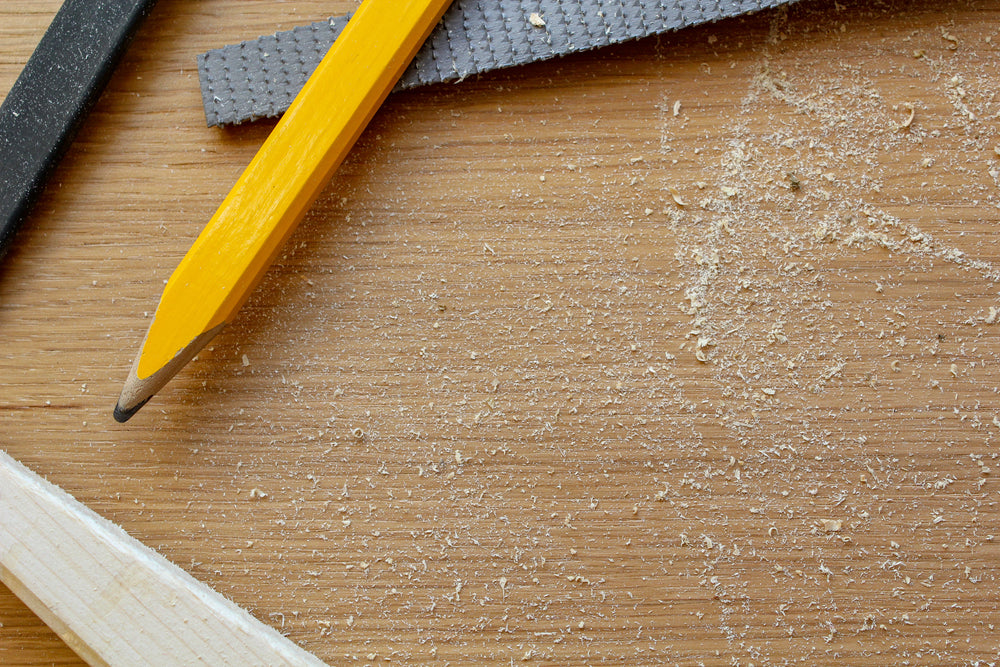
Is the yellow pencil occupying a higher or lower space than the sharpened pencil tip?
higher

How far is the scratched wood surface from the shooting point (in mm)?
500

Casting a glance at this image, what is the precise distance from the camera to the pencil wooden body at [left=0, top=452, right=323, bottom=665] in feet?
1.53

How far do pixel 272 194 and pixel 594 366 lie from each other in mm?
267

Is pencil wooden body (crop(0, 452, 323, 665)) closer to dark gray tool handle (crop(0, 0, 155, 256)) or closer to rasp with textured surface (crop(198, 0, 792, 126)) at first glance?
dark gray tool handle (crop(0, 0, 155, 256))

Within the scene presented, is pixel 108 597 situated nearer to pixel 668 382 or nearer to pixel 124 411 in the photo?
pixel 124 411

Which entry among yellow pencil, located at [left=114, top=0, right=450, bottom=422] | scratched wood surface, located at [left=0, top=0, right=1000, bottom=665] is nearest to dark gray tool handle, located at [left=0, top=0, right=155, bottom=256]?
scratched wood surface, located at [left=0, top=0, right=1000, bottom=665]

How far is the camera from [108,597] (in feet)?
1.55

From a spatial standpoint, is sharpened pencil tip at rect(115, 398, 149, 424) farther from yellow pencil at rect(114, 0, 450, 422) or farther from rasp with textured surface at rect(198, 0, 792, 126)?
rasp with textured surface at rect(198, 0, 792, 126)

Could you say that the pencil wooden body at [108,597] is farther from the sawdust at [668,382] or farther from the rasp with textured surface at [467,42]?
the rasp with textured surface at [467,42]

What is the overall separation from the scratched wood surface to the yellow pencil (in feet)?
0.14

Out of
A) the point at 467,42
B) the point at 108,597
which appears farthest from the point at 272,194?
the point at 108,597

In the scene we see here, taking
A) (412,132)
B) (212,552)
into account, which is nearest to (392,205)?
(412,132)

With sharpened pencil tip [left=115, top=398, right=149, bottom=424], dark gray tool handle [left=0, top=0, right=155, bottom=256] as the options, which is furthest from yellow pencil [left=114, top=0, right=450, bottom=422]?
dark gray tool handle [left=0, top=0, right=155, bottom=256]

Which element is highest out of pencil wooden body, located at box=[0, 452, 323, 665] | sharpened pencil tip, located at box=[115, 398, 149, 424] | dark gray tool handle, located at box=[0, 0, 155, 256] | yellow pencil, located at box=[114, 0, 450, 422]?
dark gray tool handle, located at box=[0, 0, 155, 256]
